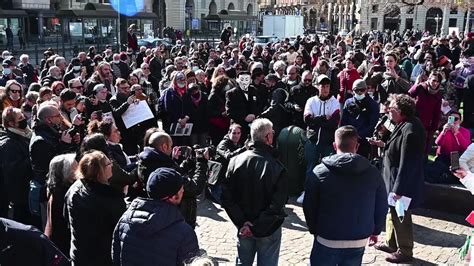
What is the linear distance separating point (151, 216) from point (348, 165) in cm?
179

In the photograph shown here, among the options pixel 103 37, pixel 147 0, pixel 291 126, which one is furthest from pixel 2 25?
pixel 147 0

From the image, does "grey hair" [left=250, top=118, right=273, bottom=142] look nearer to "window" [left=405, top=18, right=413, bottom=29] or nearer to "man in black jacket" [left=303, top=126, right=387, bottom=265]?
"man in black jacket" [left=303, top=126, right=387, bottom=265]

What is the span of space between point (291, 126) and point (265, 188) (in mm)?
3732

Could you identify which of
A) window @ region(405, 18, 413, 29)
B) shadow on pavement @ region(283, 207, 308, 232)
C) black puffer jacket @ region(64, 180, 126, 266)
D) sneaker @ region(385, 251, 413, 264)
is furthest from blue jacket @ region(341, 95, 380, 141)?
window @ region(405, 18, 413, 29)

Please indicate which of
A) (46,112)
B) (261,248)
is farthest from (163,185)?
(46,112)

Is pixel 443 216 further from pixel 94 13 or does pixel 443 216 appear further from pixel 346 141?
pixel 94 13

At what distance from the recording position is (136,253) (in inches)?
142

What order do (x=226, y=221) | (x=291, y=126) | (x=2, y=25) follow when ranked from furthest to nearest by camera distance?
(x=2, y=25)
(x=291, y=126)
(x=226, y=221)

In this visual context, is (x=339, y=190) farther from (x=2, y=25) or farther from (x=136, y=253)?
(x=2, y=25)

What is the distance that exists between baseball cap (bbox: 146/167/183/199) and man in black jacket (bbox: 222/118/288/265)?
3.93ft

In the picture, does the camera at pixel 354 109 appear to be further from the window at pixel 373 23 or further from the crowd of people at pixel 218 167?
the window at pixel 373 23

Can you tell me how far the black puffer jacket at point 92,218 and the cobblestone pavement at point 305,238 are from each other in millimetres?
2376

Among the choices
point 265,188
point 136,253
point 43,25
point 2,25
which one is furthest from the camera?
point 43,25

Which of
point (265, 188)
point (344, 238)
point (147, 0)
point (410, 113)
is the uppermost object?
point (147, 0)
